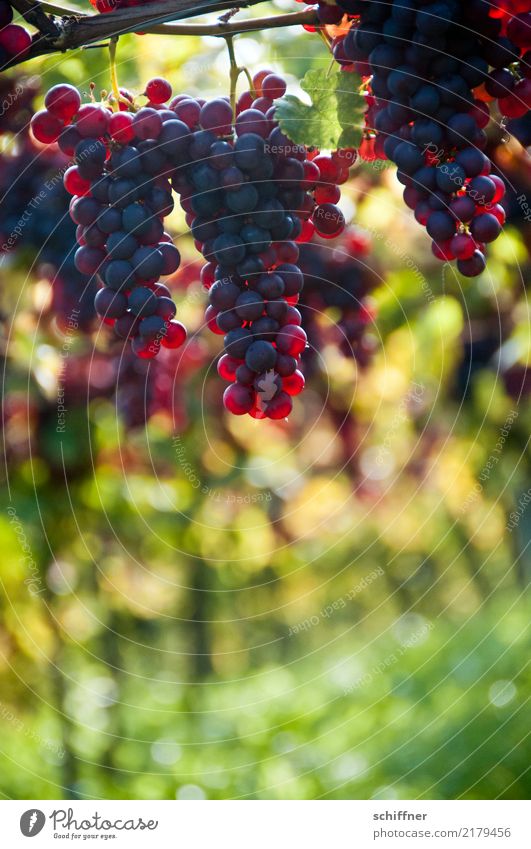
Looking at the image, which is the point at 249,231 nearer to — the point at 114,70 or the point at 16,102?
the point at 114,70

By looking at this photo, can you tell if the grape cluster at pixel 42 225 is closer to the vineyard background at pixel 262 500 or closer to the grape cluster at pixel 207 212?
the vineyard background at pixel 262 500

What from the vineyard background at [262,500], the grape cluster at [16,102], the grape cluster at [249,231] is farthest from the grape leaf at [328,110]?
the grape cluster at [16,102]

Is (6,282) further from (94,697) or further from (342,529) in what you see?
(342,529)

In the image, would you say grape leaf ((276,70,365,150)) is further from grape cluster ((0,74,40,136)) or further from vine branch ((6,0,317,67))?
grape cluster ((0,74,40,136))

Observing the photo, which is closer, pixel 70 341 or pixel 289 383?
pixel 289 383

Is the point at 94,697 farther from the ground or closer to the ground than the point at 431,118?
farther from the ground

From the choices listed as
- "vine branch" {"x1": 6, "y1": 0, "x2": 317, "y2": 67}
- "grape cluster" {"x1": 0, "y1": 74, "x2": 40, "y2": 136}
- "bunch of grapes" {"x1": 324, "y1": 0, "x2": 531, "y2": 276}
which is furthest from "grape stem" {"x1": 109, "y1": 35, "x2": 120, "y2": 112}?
"grape cluster" {"x1": 0, "y1": 74, "x2": 40, "y2": 136}

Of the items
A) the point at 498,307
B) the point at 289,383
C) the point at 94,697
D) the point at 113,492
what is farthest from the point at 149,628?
the point at 289,383
